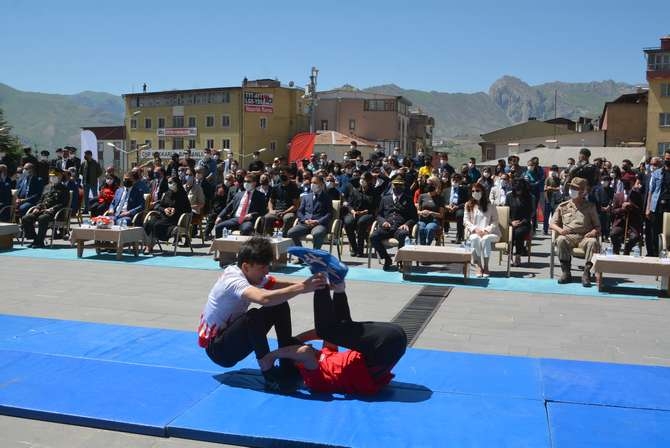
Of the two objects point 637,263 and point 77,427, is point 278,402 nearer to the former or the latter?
point 77,427

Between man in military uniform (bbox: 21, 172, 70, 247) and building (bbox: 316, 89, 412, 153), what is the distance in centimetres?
7440

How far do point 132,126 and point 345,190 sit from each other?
266ft

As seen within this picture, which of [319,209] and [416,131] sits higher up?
[416,131]

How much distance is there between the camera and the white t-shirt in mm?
5637

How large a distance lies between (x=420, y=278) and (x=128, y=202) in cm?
599

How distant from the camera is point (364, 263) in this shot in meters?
13.2

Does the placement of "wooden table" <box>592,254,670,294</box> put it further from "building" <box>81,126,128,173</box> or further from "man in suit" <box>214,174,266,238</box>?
"building" <box>81,126,128,173</box>

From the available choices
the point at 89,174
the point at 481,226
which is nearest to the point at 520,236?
the point at 481,226

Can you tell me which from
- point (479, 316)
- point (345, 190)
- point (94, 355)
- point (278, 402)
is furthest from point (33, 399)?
point (345, 190)

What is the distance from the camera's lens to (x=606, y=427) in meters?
5.07

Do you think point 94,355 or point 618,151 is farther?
point 618,151

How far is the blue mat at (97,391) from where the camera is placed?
203 inches

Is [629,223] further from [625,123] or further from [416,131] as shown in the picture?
[416,131]

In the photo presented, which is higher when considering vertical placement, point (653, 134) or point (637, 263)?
point (653, 134)
